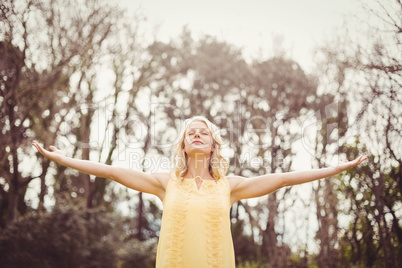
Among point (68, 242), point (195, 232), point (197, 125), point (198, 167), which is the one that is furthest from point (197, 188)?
point (68, 242)

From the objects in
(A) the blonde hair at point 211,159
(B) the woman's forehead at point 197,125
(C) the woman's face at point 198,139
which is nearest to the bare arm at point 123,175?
(A) the blonde hair at point 211,159

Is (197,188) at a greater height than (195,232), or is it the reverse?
(197,188)

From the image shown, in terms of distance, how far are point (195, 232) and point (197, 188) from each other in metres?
0.32

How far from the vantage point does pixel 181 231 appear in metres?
2.58

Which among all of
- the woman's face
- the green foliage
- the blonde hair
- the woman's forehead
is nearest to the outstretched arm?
the blonde hair

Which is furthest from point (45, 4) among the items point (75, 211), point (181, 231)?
point (181, 231)

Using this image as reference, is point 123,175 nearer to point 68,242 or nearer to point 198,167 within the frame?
point 198,167

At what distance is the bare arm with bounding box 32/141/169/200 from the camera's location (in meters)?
2.77

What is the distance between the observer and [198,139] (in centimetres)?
285

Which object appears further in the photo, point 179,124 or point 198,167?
point 179,124

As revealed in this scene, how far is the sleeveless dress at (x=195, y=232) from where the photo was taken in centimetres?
253

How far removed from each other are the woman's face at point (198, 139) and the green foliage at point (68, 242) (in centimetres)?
878

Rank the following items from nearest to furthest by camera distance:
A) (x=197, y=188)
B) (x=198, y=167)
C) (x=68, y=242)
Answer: (x=197, y=188)
(x=198, y=167)
(x=68, y=242)

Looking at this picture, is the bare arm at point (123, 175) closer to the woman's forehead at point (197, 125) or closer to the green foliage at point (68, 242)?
the woman's forehead at point (197, 125)
